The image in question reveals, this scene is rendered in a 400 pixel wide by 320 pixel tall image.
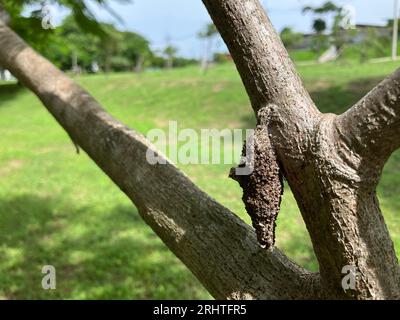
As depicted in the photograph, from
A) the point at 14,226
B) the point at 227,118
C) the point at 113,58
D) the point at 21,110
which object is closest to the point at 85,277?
the point at 14,226

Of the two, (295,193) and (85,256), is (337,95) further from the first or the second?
(295,193)

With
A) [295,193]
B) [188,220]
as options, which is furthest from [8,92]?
[295,193]

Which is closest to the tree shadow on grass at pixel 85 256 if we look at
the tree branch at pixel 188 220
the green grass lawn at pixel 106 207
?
the green grass lawn at pixel 106 207

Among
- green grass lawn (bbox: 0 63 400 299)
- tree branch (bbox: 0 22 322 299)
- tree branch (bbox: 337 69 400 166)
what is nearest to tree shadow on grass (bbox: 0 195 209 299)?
green grass lawn (bbox: 0 63 400 299)

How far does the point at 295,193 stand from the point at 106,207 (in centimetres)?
464

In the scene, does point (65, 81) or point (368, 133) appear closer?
point (368, 133)

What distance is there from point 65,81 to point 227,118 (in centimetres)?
737

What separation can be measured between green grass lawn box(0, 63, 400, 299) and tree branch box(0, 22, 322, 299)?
0.87 metres

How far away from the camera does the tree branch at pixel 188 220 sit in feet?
4.66

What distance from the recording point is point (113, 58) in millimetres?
28203

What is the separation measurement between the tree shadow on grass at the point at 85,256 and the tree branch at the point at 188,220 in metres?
1.76

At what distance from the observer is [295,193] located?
1295 millimetres

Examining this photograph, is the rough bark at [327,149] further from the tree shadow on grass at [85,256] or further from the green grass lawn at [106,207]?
the tree shadow on grass at [85,256]

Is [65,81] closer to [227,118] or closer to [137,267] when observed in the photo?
[137,267]
